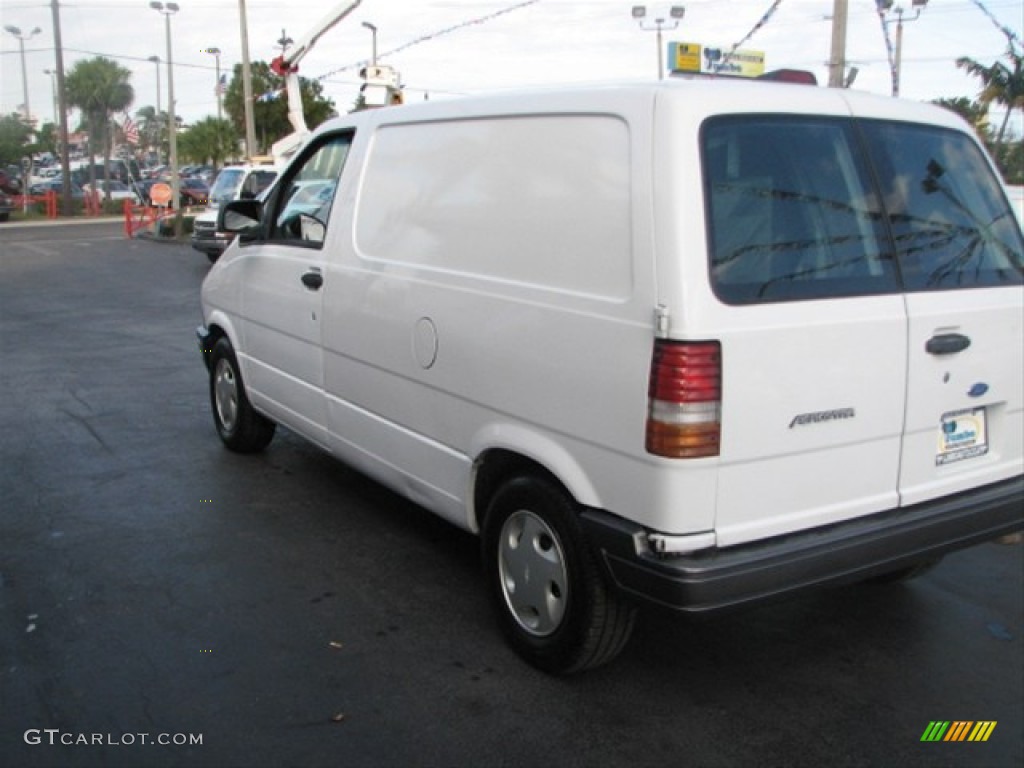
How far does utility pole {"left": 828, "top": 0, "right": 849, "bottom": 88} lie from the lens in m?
12.8

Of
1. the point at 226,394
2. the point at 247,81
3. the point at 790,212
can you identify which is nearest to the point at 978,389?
the point at 790,212

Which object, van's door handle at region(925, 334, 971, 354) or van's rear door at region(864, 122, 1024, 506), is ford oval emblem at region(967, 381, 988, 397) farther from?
van's door handle at region(925, 334, 971, 354)

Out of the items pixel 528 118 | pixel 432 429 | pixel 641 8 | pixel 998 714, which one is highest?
pixel 641 8

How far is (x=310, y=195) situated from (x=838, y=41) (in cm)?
1004

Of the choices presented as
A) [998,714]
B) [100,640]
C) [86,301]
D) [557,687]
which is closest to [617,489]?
[557,687]

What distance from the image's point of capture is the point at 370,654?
373 cm

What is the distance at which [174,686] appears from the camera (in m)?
3.48

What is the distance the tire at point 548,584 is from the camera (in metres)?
3.34

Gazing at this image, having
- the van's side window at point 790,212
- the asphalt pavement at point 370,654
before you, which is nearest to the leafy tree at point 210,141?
the asphalt pavement at point 370,654

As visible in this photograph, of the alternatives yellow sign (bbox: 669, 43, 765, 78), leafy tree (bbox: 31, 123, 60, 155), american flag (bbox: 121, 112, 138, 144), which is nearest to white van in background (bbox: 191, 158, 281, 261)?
yellow sign (bbox: 669, 43, 765, 78)

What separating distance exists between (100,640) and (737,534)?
245cm

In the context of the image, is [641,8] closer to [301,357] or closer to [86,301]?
[86,301]

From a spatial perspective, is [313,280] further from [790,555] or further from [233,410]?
[790,555]

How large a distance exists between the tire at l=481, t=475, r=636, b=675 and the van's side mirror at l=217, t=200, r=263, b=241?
9.21 ft
